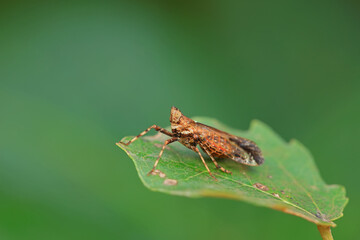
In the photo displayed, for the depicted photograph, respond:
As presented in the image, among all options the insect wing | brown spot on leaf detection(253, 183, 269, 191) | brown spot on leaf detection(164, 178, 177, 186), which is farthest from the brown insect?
brown spot on leaf detection(164, 178, 177, 186)

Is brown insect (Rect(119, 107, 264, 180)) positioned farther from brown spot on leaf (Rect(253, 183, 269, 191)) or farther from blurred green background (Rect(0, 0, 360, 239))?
blurred green background (Rect(0, 0, 360, 239))

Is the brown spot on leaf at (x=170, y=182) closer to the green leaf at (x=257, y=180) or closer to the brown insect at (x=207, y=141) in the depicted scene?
the green leaf at (x=257, y=180)

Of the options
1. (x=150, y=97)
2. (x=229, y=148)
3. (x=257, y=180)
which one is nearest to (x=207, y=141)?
(x=229, y=148)

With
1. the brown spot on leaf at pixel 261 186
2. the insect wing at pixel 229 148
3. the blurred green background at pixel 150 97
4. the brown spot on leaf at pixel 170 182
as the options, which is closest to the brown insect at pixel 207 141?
the insect wing at pixel 229 148

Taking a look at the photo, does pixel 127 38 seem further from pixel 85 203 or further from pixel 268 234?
pixel 268 234

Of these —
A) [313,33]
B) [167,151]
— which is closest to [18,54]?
[167,151]

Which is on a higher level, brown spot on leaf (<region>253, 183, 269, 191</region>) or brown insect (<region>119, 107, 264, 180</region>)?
brown insect (<region>119, 107, 264, 180</region>)

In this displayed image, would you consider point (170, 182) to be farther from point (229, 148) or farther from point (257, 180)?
point (229, 148)
